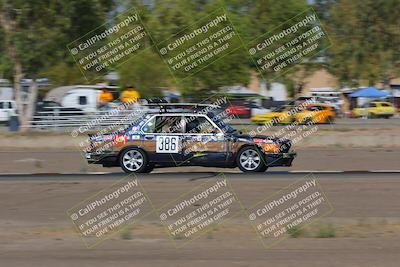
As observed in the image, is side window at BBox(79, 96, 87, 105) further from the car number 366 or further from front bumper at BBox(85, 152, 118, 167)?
the car number 366

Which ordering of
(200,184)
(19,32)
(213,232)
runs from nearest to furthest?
(213,232), (200,184), (19,32)

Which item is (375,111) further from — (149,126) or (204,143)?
(149,126)

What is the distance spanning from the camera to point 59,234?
10133 mm

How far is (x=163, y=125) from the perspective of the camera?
56.4 ft

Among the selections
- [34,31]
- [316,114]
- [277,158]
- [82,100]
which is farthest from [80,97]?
[277,158]

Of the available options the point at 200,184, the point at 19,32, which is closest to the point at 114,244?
the point at 200,184

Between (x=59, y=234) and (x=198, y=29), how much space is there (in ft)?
126

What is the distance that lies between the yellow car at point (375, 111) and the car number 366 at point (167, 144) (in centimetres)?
3738

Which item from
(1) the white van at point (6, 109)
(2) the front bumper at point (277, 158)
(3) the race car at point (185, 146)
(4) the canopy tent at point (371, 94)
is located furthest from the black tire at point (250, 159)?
(4) the canopy tent at point (371, 94)

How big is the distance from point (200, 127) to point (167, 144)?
817 mm

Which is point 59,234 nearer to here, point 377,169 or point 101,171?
point 101,171

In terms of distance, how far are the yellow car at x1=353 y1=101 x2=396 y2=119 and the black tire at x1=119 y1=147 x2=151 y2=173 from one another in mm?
37479

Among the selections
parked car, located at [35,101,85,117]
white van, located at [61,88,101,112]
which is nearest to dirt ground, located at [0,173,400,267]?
parked car, located at [35,101,85,117]

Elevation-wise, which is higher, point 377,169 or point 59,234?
point 59,234
